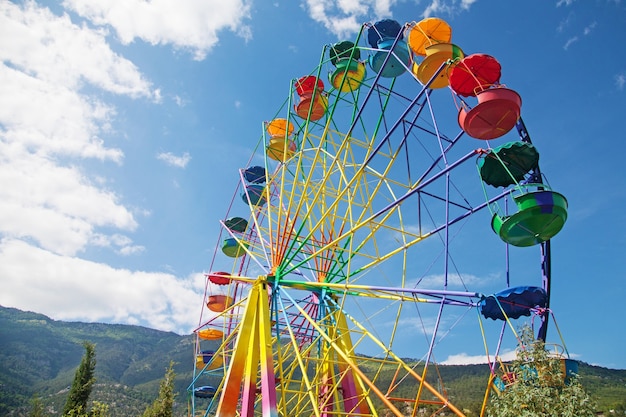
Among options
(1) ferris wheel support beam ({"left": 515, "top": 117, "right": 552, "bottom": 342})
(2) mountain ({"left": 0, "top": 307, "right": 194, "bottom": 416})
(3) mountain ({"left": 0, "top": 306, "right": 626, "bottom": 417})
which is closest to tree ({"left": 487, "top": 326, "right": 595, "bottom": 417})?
(1) ferris wheel support beam ({"left": 515, "top": 117, "right": 552, "bottom": 342})

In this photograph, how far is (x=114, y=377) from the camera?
163 m

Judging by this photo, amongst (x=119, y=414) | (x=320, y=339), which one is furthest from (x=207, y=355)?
(x=119, y=414)

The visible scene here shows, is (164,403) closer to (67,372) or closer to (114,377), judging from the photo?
(114,377)

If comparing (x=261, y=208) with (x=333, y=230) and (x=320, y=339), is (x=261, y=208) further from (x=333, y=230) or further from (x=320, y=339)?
(x=320, y=339)

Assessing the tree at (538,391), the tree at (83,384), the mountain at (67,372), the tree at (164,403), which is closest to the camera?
the tree at (538,391)

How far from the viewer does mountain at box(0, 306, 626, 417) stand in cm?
7381

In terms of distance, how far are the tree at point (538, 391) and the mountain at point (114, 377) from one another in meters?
45.4

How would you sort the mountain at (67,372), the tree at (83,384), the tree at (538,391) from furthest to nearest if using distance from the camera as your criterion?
the mountain at (67,372) → the tree at (83,384) → the tree at (538,391)

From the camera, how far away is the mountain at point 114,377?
73812 millimetres

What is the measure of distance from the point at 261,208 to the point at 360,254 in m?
4.95

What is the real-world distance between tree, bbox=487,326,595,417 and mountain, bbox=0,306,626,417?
45.4 m

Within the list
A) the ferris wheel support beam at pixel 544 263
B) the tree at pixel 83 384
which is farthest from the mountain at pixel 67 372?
the ferris wheel support beam at pixel 544 263

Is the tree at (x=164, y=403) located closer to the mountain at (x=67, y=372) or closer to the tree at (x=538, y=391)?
the tree at (x=538, y=391)

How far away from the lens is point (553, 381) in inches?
341
